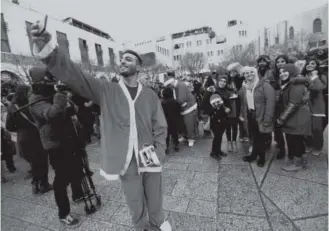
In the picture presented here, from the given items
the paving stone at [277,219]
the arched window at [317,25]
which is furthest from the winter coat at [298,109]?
the arched window at [317,25]

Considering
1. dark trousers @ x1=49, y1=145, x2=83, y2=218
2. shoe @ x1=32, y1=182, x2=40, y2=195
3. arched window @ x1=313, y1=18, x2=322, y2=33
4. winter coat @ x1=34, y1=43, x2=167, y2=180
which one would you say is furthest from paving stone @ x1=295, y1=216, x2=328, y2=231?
arched window @ x1=313, y1=18, x2=322, y2=33

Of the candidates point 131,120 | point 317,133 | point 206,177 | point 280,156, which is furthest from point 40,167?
point 317,133

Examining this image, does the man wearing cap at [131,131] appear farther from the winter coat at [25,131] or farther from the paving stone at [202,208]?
the winter coat at [25,131]

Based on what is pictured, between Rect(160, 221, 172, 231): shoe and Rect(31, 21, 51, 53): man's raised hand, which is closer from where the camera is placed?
Rect(31, 21, 51, 53): man's raised hand

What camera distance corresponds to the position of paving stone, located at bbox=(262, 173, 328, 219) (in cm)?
A: 239

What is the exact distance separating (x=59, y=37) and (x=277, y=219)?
23226mm

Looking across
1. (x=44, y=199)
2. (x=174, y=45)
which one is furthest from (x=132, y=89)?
(x=174, y=45)

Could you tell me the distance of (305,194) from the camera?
2.71 metres

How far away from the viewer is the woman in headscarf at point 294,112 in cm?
311

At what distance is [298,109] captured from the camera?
10.5 feet

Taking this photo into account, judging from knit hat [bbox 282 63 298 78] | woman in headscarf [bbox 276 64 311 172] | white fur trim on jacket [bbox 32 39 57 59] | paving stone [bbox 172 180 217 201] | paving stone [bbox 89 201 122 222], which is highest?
white fur trim on jacket [bbox 32 39 57 59]

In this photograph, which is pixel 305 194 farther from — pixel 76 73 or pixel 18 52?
pixel 18 52

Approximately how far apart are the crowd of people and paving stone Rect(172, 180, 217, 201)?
0.86m

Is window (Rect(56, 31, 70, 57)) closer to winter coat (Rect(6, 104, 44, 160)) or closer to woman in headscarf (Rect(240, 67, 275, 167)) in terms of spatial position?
winter coat (Rect(6, 104, 44, 160))
